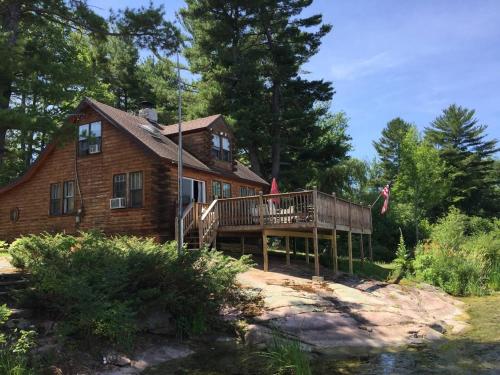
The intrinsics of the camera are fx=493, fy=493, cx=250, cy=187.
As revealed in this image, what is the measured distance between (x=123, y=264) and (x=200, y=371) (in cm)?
307

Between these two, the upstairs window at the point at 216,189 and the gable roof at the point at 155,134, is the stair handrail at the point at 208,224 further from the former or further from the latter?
the upstairs window at the point at 216,189

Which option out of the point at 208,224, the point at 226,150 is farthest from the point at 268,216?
the point at 226,150

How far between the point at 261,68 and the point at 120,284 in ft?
86.9

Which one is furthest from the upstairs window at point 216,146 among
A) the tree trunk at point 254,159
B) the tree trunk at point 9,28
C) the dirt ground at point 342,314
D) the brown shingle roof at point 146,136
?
the tree trunk at point 9,28

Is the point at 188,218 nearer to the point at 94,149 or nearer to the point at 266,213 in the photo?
the point at 266,213

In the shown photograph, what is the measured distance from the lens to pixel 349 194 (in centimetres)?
4684

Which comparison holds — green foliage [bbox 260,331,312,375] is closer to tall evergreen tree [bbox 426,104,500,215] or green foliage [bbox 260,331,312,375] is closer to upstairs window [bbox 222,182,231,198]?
upstairs window [bbox 222,182,231,198]

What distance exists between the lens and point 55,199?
23562 millimetres

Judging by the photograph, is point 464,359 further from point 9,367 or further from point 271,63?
point 271,63

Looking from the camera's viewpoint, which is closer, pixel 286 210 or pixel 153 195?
pixel 286 210

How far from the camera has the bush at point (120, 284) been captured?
31.9 feet

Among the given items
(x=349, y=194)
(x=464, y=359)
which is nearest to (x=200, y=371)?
(x=464, y=359)

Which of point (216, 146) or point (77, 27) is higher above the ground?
point (77, 27)

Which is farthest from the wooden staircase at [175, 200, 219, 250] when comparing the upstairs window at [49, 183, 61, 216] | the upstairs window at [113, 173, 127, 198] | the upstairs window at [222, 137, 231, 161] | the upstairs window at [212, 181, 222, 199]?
the upstairs window at [49, 183, 61, 216]
